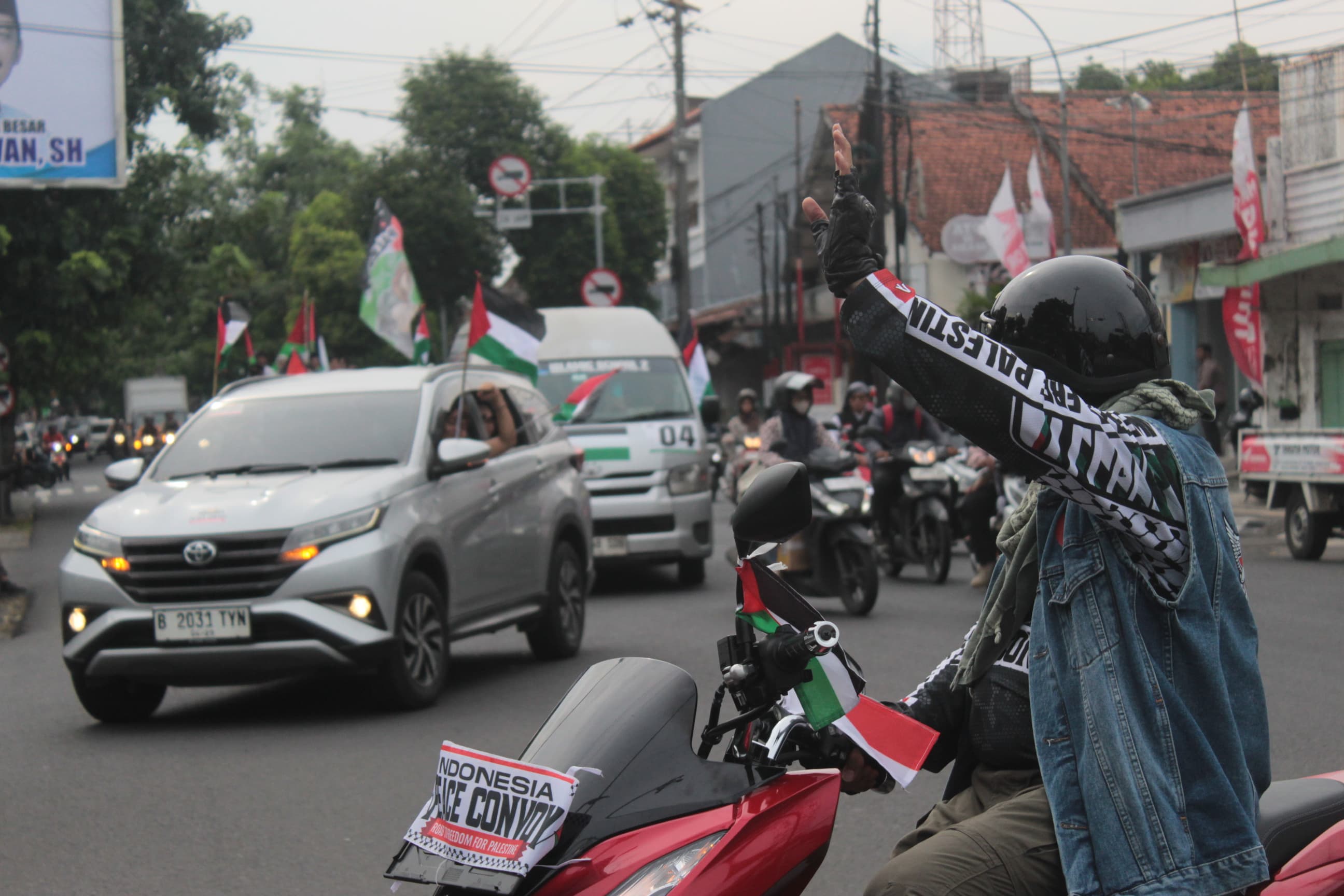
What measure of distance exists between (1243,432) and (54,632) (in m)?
Answer: 10.8

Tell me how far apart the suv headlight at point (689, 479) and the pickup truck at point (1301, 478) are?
5052 mm

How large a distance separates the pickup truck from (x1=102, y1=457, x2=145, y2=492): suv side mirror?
1000 cm

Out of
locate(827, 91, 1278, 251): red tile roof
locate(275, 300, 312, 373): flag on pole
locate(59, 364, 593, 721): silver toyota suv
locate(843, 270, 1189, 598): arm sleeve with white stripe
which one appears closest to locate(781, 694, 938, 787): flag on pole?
locate(843, 270, 1189, 598): arm sleeve with white stripe

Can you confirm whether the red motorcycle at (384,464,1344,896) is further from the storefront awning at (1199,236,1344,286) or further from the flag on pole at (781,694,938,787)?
the storefront awning at (1199,236,1344,286)

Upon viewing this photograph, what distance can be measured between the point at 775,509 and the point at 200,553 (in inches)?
225

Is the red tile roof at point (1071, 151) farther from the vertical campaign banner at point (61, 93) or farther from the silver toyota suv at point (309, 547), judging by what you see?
the silver toyota suv at point (309, 547)

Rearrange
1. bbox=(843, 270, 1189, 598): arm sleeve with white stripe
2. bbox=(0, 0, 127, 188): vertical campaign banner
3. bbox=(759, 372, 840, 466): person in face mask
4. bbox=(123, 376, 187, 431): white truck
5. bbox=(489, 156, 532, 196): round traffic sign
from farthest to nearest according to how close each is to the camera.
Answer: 1. bbox=(123, 376, 187, 431): white truck
2. bbox=(489, 156, 532, 196): round traffic sign
3. bbox=(0, 0, 127, 188): vertical campaign banner
4. bbox=(759, 372, 840, 466): person in face mask
5. bbox=(843, 270, 1189, 598): arm sleeve with white stripe

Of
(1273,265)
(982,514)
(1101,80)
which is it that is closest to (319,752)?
(982,514)

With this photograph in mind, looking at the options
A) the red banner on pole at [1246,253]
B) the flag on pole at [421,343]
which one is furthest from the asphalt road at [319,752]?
the red banner on pole at [1246,253]

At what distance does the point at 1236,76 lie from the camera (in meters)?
51.0

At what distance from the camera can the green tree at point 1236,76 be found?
143 ft

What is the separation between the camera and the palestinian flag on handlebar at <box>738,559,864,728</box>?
7.54 ft

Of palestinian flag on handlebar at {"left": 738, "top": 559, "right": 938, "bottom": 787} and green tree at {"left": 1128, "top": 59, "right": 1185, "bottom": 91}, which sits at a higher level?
green tree at {"left": 1128, "top": 59, "right": 1185, "bottom": 91}

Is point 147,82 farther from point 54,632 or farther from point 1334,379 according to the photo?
point 1334,379
